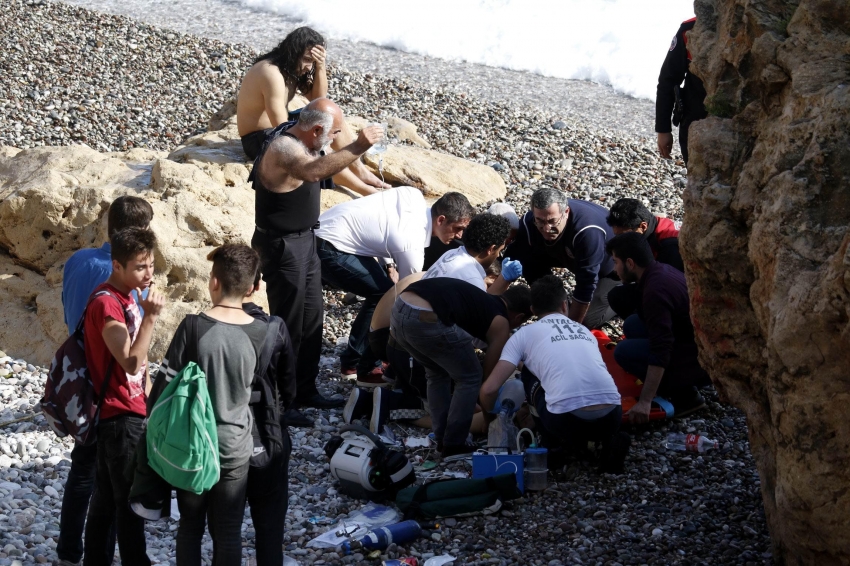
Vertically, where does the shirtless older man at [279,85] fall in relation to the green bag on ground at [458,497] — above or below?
above

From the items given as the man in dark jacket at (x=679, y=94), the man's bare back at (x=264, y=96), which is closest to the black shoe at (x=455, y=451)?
the man in dark jacket at (x=679, y=94)

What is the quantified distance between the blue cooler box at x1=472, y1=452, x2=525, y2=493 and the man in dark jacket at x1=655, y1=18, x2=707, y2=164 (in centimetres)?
311

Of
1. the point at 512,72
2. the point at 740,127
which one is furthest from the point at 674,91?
the point at 512,72

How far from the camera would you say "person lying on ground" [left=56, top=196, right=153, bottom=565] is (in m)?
4.18

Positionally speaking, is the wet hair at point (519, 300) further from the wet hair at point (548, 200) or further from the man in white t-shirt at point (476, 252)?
the wet hair at point (548, 200)

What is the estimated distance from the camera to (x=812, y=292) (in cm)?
331

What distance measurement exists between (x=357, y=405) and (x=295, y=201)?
53.6 inches

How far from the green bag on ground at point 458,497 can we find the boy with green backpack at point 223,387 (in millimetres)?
1364

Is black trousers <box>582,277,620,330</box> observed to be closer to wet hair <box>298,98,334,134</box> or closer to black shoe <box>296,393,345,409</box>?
black shoe <box>296,393,345,409</box>

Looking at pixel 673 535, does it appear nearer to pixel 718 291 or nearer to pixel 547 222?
pixel 718 291

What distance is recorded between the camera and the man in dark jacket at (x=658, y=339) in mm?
5703

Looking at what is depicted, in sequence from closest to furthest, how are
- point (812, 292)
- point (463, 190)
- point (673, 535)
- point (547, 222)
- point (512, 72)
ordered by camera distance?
point (812, 292) → point (673, 535) → point (547, 222) → point (463, 190) → point (512, 72)

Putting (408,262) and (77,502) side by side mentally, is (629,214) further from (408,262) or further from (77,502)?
(77,502)

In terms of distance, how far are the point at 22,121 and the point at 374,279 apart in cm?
605
